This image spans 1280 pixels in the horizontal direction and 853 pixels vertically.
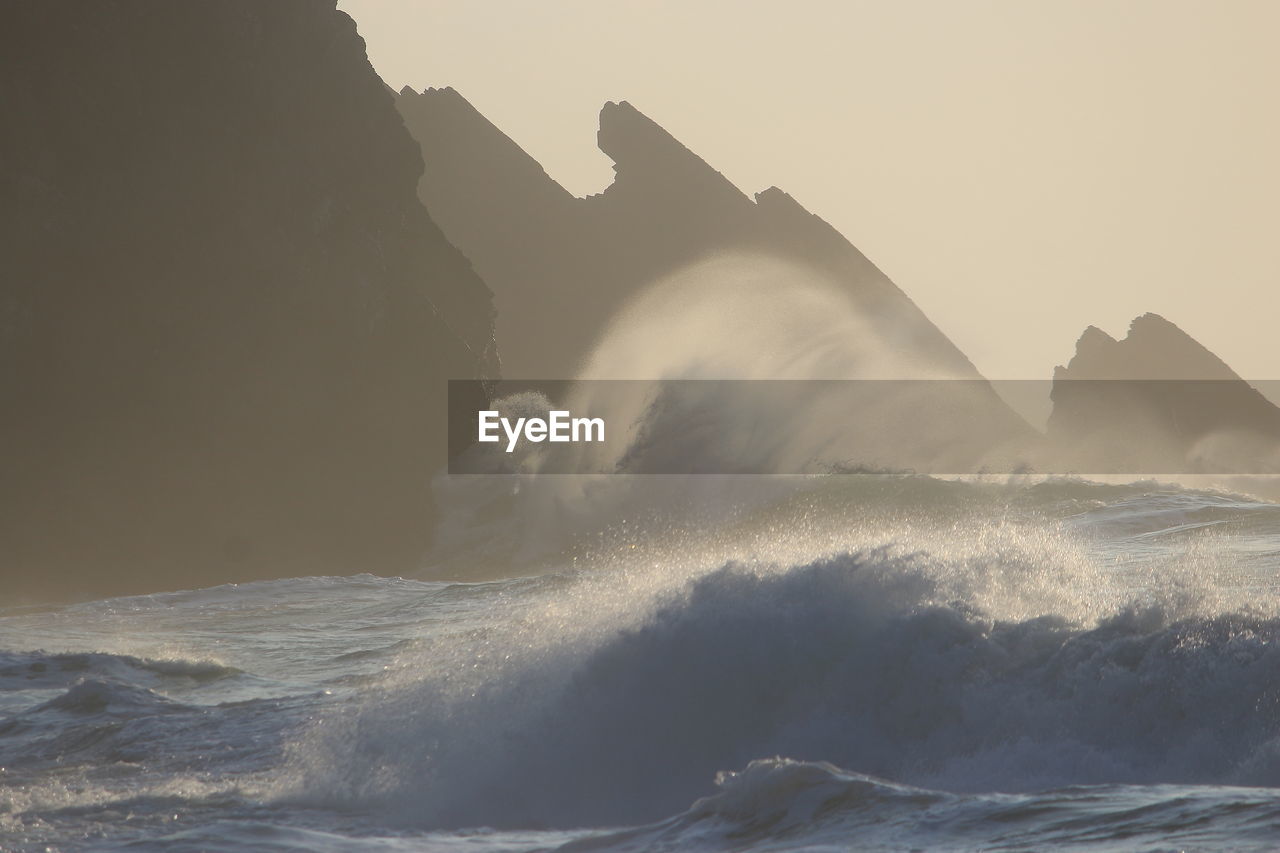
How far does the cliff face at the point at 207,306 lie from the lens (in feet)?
124

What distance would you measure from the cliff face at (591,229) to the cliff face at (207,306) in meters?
38.3

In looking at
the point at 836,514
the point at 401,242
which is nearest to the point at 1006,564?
the point at 836,514

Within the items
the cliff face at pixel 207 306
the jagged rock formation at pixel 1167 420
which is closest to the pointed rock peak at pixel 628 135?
the jagged rock formation at pixel 1167 420

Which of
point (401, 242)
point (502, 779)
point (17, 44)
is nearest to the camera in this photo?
point (502, 779)

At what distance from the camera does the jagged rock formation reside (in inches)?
3583

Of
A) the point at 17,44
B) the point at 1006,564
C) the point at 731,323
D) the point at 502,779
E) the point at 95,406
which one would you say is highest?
the point at 17,44

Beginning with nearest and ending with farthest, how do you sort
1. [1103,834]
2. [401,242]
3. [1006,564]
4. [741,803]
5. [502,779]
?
[1103,834] → [741,803] → [502,779] → [1006,564] → [401,242]

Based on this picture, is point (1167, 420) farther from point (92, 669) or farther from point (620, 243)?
point (92, 669)

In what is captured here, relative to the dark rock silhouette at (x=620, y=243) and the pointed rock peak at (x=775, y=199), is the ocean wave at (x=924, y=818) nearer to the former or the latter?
the dark rock silhouette at (x=620, y=243)

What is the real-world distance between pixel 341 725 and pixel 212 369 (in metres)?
30.4

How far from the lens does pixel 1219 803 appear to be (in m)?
8.45

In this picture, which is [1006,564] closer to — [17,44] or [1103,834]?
[1103,834]

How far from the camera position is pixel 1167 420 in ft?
319

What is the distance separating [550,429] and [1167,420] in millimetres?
53687
